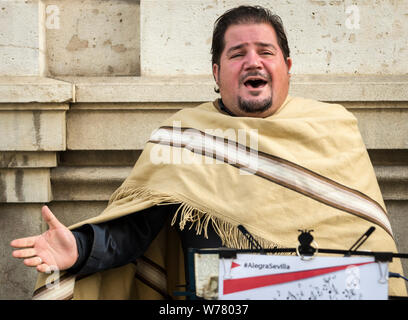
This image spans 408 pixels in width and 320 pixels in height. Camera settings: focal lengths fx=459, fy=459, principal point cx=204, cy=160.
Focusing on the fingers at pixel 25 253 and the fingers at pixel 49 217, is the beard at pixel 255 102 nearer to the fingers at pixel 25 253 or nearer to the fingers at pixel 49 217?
the fingers at pixel 49 217

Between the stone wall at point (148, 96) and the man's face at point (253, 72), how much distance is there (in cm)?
58

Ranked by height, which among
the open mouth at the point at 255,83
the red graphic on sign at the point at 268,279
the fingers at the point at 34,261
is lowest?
the red graphic on sign at the point at 268,279

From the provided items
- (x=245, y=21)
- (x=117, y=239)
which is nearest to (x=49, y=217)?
(x=117, y=239)

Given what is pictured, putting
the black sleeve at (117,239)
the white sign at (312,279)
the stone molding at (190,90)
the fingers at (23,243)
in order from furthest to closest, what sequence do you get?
the stone molding at (190,90) → the black sleeve at (117,239) → the fingers at (23,243) → the white sign at (312,279)

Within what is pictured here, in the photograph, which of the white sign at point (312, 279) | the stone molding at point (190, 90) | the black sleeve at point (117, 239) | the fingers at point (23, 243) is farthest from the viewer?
the stone molding at point (190, 90)

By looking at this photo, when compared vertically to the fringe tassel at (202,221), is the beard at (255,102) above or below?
above

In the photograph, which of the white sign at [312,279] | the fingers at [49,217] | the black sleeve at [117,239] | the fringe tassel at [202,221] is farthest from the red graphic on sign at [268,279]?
the fingers at [49,217]

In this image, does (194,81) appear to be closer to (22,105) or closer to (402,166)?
(22,105)

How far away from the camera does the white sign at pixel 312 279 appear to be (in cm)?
132

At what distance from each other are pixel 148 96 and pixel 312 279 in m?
1.38

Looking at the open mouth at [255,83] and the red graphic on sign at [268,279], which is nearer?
the red graphic on sign at [268,279]

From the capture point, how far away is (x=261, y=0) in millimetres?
2455

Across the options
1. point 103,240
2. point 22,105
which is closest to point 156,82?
point 22,105

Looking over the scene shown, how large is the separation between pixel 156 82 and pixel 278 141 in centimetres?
92
